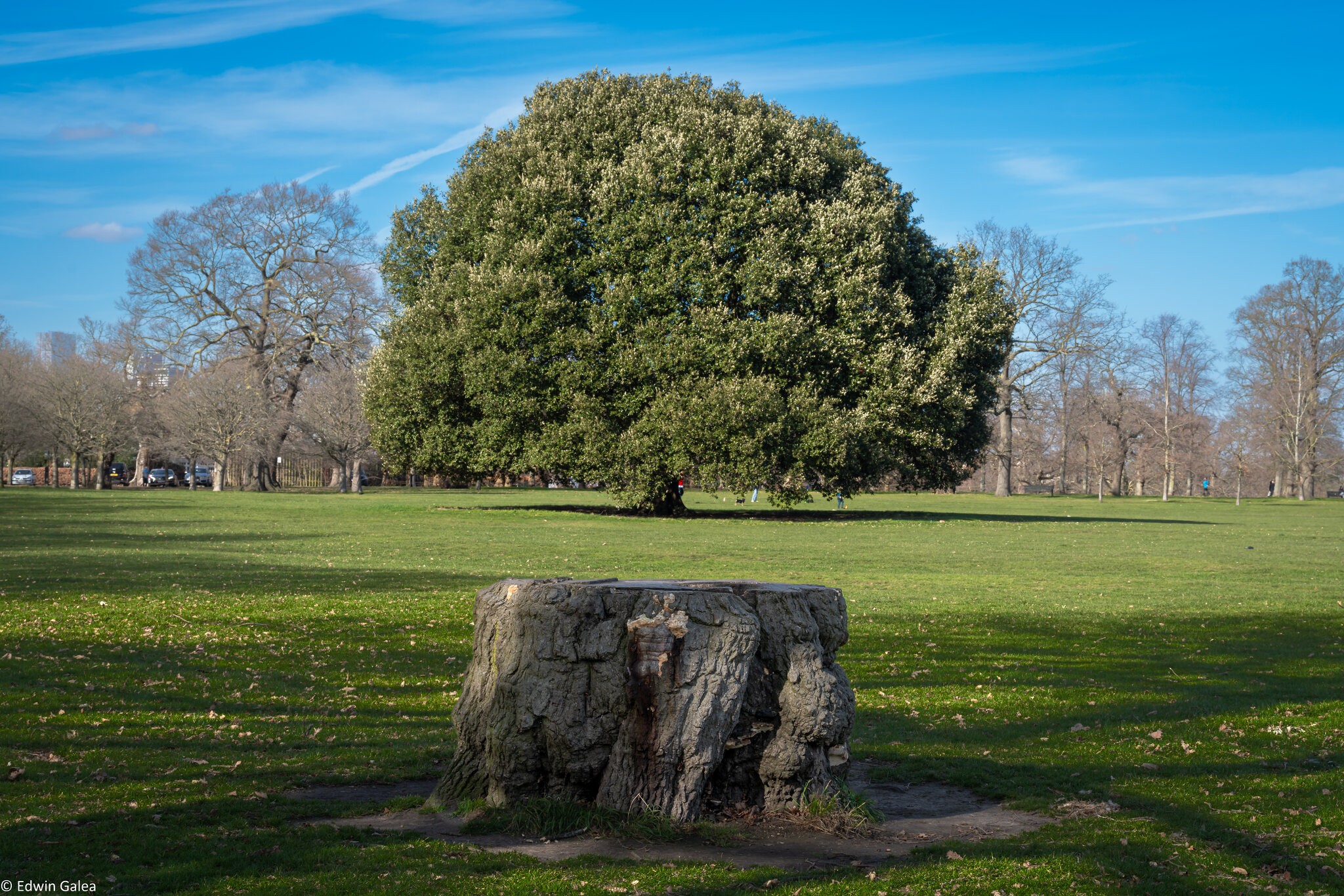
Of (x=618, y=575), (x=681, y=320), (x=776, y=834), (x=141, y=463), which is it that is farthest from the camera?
(x=141, y=463)

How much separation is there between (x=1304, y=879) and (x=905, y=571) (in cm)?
1852

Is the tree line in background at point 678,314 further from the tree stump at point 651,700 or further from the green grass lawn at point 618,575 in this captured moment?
the tree stump at point 651,700

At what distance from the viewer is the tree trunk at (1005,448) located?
77.6 meters

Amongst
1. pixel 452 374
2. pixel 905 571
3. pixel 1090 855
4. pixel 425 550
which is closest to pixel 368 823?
pixel 1090 855

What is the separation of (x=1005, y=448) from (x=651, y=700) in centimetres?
8220

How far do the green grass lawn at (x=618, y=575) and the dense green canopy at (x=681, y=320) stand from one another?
11.3 m

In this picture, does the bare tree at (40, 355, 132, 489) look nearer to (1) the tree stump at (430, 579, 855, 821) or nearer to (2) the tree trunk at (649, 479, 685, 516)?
(2) the tree trunk at (649, 479, 685, 516)

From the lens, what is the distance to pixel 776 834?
670 centimetres

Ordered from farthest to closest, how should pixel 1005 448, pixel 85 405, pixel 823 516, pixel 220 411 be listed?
pixel 1005 448 < pixel 85 405 < pixel 220 411 < pixel 823 516

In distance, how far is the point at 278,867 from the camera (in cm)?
570

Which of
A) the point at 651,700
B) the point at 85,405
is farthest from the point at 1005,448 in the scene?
the point at 651,700

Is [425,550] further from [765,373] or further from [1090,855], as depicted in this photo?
[1090,855]

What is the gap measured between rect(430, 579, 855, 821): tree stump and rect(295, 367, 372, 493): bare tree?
2847 inches

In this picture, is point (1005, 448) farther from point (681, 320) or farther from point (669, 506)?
point (681, 320)
